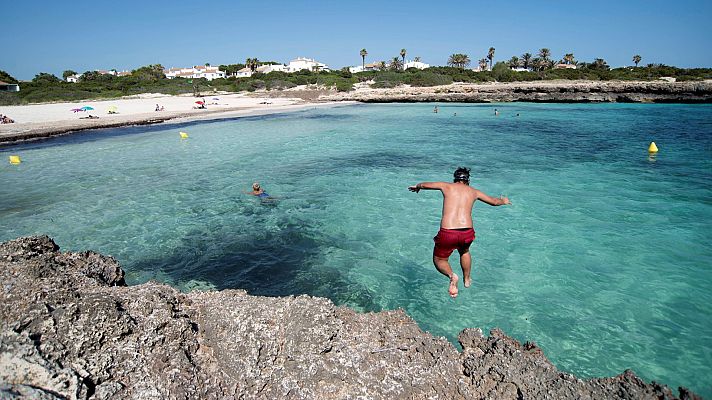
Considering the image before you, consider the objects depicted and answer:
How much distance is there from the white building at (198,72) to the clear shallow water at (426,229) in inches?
3974

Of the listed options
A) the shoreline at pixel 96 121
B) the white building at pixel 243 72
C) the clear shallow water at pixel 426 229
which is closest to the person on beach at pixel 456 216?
the clear shallow water at pixel 426 229

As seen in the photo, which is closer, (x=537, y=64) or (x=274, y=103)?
(x=274, y=103)

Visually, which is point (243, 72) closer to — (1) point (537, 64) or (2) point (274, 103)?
(2) point (274, 103)

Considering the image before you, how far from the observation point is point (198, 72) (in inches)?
4744

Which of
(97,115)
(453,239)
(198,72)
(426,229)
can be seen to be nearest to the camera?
(453,239)

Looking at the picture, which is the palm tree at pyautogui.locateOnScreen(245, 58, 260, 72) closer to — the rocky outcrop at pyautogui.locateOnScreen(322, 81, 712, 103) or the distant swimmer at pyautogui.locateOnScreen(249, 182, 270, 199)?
the rocky outcrop at pyautogui.locateOnScreen(322, 81, 712, 103)

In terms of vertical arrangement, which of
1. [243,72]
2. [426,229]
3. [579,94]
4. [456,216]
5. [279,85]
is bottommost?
[426,229]

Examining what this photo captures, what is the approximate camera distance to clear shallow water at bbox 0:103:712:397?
6.48 metres

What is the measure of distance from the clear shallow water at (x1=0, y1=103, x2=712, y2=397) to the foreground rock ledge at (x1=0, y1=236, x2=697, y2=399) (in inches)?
96.7

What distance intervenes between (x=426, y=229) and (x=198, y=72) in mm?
128909

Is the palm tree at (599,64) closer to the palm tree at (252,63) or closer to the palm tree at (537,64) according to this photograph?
the palm tree at (537,64)

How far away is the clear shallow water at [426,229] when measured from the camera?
6477mm

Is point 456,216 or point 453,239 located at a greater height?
point 456,216

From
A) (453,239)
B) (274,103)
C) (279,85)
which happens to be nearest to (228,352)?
(453,239)
